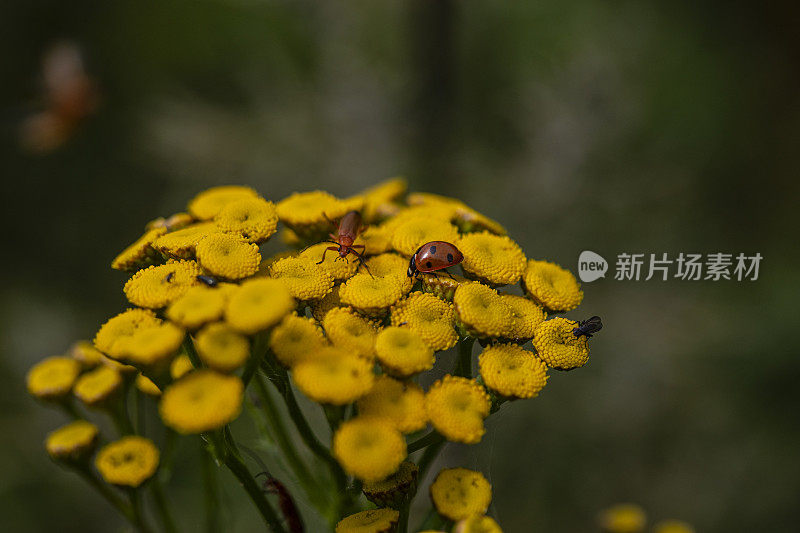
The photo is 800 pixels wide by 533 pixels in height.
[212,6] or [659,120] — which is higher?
[212,6]

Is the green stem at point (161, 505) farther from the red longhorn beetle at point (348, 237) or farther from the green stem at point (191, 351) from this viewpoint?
the red longhorn beetle at point (348, 237)

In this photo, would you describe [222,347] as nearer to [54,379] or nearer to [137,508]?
[137,508]

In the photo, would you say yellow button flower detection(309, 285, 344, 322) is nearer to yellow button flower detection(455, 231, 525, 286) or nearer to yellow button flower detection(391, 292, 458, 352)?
yellow button flower detection(391, 292, 458, 352)

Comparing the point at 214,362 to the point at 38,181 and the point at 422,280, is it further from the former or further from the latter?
the point at 38,181

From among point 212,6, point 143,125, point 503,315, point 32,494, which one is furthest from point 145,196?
point 503,315

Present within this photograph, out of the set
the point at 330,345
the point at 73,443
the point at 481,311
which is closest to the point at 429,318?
the point at 481,311

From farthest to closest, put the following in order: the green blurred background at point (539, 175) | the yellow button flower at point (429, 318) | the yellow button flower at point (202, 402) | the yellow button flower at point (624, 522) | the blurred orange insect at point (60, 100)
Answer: the blurred orange insect at point (60, 100) < the green blurred background at point (539, 175) < the yellow button flower at point (624, 522) < the yellow button flower at point (429, 318) < the yellow button flower at point (202, 402)

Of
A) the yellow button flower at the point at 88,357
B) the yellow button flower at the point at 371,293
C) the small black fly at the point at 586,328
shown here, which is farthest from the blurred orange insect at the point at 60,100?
the small black fly at the point at 586,328
